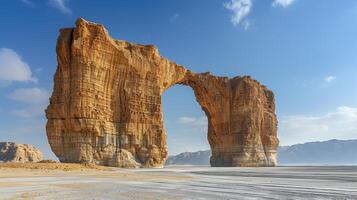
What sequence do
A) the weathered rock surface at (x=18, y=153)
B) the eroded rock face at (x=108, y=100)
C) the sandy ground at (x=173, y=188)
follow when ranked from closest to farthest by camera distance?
the sandy ground at (x=173, y=188) < the eroded rock face at (x=108, y=100) < the weathered rock surface at (x=18, y=153)

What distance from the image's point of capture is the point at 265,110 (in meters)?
64.2

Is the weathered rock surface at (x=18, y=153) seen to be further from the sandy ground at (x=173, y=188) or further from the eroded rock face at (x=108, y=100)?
the sandy ground at (x=173, y=188)

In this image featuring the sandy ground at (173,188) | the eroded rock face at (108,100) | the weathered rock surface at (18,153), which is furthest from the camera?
the weathered rock surface at (18,153)

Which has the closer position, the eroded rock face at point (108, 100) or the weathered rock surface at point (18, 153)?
the eroded rock face at point (108, 100)

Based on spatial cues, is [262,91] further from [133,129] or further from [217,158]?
[133,129]

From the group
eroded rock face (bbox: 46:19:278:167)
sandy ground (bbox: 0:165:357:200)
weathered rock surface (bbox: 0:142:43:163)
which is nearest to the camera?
sandy ground (bbox: 0:165:357:200)

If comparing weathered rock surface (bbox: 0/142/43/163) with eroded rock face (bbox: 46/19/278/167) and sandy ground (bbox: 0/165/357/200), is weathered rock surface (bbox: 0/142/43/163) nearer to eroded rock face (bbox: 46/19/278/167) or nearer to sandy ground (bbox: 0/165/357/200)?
eroded rock face (bbox: 46/19/278/167)

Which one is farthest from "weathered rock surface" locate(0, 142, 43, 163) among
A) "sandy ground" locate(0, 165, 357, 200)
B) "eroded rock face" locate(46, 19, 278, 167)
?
"sandy ground" locate(0, 165, 357, 200)

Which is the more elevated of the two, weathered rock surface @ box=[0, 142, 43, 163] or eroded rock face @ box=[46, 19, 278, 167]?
eroded rock face @ box=[46, 19, 278, 167]

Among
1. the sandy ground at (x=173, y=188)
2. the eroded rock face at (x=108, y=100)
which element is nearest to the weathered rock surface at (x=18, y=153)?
the eroded rock face at (x=108, y=100)

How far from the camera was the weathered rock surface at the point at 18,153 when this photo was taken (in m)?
101

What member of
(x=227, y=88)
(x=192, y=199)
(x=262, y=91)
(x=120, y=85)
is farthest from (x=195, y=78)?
(x=192, y=199)

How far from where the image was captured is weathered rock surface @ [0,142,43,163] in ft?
330

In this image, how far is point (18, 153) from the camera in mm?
101438
